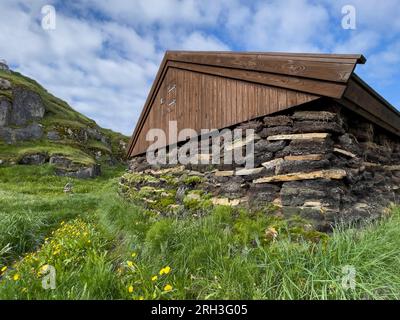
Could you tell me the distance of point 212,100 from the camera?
22.7ft

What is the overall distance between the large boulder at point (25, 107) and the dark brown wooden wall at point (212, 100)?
30103 mm

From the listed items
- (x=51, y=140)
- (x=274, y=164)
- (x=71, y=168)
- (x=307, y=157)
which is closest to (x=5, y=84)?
(x=51, y=140)

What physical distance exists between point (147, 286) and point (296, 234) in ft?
7.80

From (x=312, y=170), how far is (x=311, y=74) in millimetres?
1658

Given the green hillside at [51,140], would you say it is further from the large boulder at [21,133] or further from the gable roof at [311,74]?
the gable roof at [311,74]

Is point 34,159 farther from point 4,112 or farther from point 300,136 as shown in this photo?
point 300,136

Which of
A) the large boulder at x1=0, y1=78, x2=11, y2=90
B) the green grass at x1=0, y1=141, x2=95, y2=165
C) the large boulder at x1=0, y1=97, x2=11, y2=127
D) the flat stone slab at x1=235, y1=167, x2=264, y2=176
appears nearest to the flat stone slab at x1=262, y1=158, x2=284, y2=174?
the flat stone slab at x1=235, y1=167, x2=264, y2=176

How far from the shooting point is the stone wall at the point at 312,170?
14.4ft

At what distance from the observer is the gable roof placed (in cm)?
423

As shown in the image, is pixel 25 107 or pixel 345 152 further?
pixel 25 107

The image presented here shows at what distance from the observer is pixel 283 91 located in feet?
16.7

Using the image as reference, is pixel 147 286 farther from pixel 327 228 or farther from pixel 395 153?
pixel 395 153

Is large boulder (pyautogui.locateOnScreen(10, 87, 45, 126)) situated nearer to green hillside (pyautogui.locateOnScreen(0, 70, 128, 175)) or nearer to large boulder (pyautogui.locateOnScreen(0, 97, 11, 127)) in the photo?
green hillside (pyautogui.locateOnScreen(0, 70, 128, 175))

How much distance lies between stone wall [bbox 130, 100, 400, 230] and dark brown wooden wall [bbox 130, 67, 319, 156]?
25 centimetres
